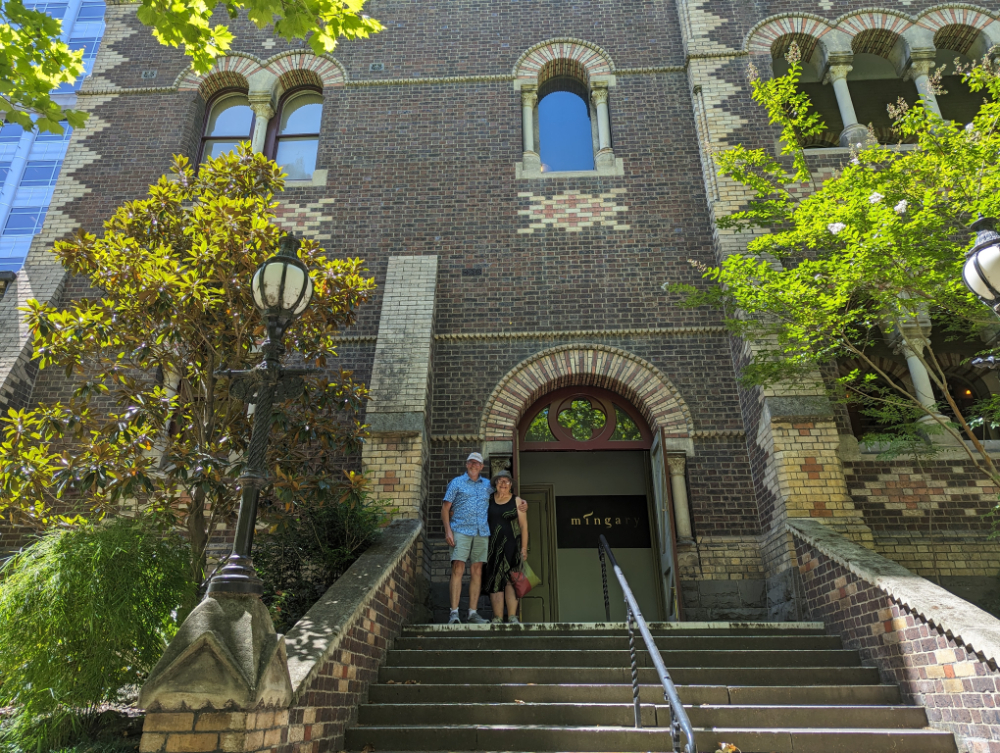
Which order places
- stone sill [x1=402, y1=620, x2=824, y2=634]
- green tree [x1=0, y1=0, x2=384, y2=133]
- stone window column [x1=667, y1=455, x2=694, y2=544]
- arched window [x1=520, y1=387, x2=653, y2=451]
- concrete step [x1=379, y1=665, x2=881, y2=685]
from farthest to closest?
arched window [x1=520, y1=387, x2=653, y2=451]
stone window column [x1=667, y1=455, x2=694, y2=544]
stone sill [x1=402, y1=620, x2=824, y2=634]
green tree [x1=0, y1=0, x2=384, y2=133]
concrete step [x1=379, y1=665, x2=881, y2=685]

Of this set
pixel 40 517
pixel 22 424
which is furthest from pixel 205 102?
→ pixel 40 517

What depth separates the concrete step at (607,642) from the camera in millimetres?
5824

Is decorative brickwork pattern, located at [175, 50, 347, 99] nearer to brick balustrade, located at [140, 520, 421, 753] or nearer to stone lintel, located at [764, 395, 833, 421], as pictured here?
brick balustrade, located at [140, 520, 421, 753]

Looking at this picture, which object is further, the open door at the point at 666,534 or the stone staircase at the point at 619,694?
the open door at the point at 666,534

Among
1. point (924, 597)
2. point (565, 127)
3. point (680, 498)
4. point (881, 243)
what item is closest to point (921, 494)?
point (680, 498)

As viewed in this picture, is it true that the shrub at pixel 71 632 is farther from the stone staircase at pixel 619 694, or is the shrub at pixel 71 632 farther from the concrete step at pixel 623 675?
the concrete step at pixel 623 675

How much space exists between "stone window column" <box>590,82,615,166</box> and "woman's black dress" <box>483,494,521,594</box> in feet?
19.6

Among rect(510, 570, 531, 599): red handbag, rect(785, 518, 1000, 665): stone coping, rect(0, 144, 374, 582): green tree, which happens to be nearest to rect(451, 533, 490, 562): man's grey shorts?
rect(510, 570, 531, 599): red handbag

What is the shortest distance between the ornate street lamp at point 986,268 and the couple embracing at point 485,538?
13.7 ft

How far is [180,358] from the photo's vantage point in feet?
21.9

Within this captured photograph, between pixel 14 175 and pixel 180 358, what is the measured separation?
104 feet

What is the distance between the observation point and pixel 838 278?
6301mm

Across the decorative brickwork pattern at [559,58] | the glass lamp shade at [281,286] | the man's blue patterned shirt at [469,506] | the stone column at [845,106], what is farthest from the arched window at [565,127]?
the glass lamp shade at [281,286]

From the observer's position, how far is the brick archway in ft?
28.4
